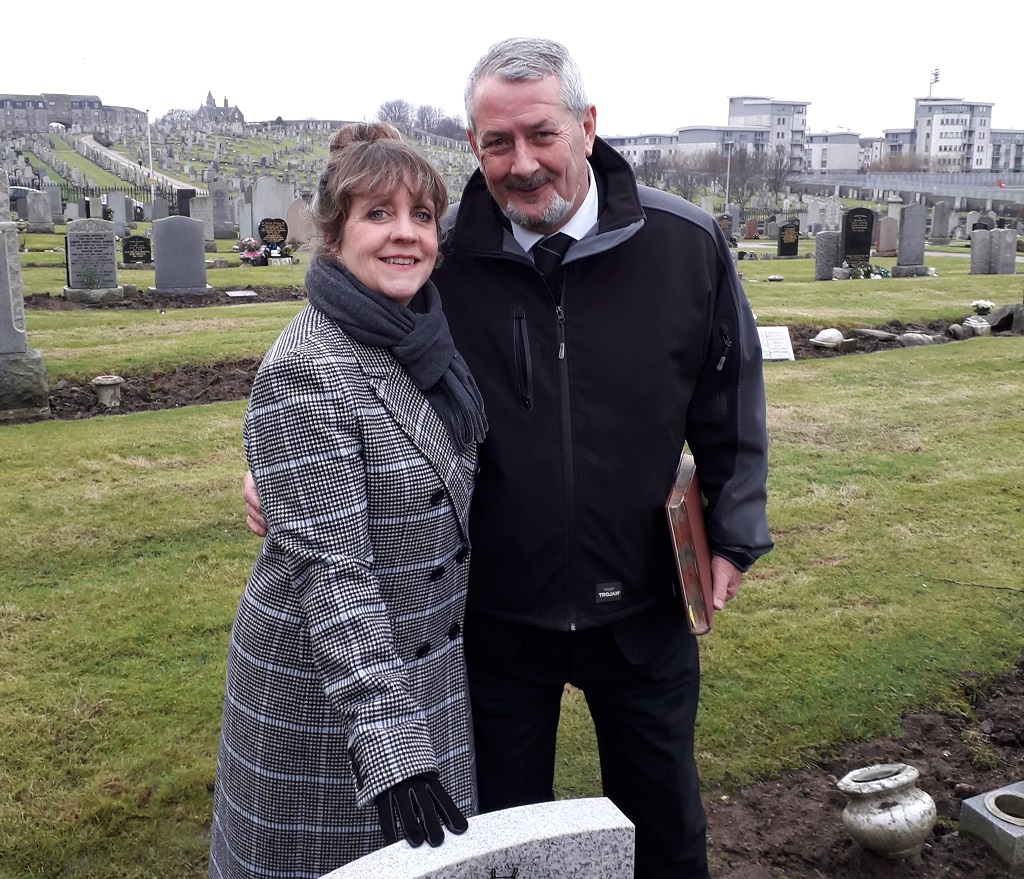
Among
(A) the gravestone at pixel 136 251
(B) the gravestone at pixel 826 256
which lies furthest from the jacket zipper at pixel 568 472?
(A) the gravestone at pixel 136 251

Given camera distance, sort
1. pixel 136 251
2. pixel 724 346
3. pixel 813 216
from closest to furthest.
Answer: pixel 724 346, pixel 136 251, pixel 813 216

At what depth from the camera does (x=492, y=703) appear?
2.39 metres

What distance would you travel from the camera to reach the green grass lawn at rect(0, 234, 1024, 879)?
11.5 feet

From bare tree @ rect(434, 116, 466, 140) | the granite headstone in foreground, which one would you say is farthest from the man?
bare tree @ rect(434, 116, 466, 140)

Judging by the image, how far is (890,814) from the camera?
3.05 meters

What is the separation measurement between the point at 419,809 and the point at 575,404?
3.25 feet

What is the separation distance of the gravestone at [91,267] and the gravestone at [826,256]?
13171 mm

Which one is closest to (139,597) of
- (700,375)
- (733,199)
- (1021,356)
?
(700,375)

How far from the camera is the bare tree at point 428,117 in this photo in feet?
373

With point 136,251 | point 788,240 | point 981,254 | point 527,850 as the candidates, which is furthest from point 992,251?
point 527,850

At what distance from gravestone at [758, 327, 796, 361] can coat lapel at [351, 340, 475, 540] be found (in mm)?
9813

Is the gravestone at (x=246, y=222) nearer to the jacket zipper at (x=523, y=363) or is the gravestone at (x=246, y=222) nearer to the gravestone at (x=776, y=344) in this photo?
the gravestone at (x=776, y=344)

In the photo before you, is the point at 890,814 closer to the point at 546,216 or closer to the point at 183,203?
the point at 546,216

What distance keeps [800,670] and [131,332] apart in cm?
1018
